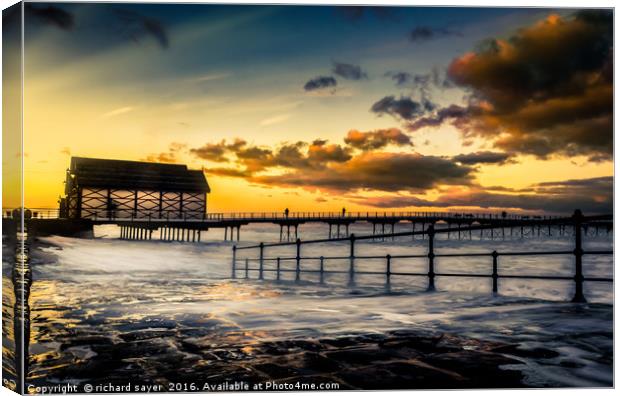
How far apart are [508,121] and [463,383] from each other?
2.91m

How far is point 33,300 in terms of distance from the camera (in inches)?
206

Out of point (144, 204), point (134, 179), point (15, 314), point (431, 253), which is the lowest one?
point (15, 314)

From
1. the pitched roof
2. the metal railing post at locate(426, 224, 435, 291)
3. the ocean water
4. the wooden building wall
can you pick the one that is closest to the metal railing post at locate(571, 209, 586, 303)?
the ocean water

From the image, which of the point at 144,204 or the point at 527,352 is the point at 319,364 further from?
the point at 144,204

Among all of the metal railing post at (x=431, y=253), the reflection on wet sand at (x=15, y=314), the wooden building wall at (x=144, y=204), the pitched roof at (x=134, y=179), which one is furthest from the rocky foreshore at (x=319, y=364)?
the wooden building wall at (x=144, y=204)

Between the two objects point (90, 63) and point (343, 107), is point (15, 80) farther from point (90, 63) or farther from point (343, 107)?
point (343, 107)

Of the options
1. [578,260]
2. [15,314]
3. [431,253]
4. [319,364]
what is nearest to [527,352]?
[319,364]

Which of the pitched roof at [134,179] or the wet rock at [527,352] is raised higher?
the pitched roof at [134,179]

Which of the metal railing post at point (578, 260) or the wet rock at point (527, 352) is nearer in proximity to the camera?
the wet rock at point (527, 352)

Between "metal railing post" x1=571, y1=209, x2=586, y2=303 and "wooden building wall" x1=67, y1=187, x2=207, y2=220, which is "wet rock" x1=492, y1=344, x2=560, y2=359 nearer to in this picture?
"metal railing post" x1=571, y1=209, x2=586, y2=303

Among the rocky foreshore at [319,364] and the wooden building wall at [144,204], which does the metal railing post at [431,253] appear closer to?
the rocky foreshore at [319,364]

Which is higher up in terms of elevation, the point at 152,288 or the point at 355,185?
the point at 355,185

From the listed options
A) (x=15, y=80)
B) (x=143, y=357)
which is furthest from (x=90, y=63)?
(x=143, y=357)

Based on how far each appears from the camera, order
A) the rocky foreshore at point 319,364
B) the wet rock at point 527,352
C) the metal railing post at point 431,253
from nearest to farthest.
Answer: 1. the rocky foreshore at point 319,364
2. the wet rock at point 527,352
3. the metal railing post at point 431,253
